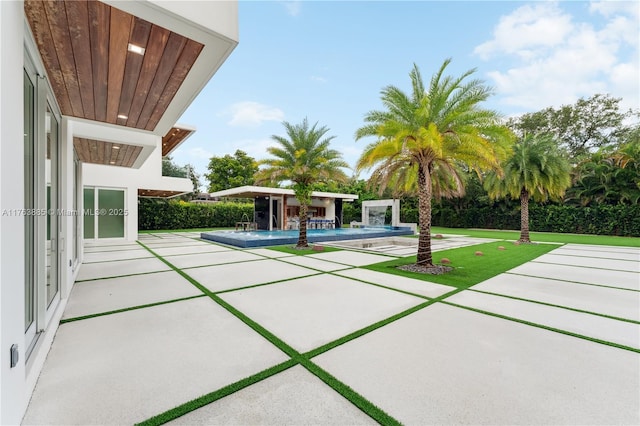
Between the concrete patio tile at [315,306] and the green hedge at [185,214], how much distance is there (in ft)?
69.5

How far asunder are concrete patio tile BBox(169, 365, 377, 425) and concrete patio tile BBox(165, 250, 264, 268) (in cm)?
629

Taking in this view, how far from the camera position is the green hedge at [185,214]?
22531 mm

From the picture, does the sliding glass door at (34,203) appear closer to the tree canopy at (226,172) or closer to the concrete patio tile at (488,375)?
the concrete patio tile at (488,375)

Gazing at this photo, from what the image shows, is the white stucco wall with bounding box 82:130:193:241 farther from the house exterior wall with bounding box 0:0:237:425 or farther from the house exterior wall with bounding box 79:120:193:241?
the house exterior wall with bounding box 0:0:237:425

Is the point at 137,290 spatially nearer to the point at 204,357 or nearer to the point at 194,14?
the point at 204,357

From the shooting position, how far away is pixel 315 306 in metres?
4.57

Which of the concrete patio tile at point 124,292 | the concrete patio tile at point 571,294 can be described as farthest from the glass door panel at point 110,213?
the concrete patio tile at point 571,294

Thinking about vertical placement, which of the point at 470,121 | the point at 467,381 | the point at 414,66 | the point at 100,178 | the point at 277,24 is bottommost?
the point at 467,381

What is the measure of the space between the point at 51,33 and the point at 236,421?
4.08m

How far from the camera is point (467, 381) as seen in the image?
2521mm

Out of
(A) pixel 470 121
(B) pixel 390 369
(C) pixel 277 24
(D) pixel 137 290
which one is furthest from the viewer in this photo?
(C) pixel 277 24

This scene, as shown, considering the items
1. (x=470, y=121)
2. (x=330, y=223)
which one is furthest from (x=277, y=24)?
(x=330, y=223)

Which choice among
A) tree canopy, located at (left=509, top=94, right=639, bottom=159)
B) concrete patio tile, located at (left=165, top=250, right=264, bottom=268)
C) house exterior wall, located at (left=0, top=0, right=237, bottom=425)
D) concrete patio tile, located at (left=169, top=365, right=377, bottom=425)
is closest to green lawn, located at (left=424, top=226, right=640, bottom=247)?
tree canopy, located at (left=509, top=94, right=639, bottom=159)

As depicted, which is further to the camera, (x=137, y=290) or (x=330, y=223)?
(x=330, y=223)
